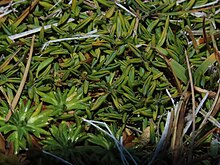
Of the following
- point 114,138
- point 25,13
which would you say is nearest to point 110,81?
point 114,138

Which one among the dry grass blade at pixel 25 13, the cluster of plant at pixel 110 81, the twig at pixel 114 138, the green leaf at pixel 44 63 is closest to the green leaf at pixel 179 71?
the cluster of plant at pixel 110 81

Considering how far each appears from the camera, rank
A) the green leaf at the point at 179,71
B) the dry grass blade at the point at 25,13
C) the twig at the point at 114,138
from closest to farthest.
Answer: the twig at the point at 114,138
the green leaf at the point at 179,71
the dry grass blade at the point at 25,13

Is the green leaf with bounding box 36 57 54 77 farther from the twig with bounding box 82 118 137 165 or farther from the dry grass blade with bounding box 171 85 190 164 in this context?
the dry grass blade with bounding box 171 85 190 164

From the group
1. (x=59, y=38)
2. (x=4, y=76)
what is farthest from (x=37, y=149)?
(x=59, y=38)

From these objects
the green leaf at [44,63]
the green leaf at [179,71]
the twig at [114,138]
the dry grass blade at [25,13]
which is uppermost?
the dry grass blade at [25,13]

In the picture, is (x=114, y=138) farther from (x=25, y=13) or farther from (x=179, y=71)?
(x=25, y=13)

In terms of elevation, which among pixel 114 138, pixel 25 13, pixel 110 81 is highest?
pixel 25 13

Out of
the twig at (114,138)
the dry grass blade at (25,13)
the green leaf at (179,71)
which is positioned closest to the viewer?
the twig at (114,138)

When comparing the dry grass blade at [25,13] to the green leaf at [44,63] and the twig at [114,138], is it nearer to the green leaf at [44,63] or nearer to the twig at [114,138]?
the green leaf at [44,63]
